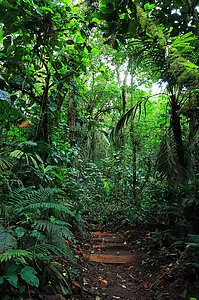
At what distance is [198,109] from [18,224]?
265cm

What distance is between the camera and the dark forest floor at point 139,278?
2.56 meters

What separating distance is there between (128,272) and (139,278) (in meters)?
0.28

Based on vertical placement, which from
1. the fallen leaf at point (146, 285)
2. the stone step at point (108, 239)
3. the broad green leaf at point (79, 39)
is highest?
the broad green leaf at point (79, 39)

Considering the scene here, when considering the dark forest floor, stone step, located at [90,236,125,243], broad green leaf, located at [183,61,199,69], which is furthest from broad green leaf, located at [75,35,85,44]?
stone step, located at [90,236,125,243]

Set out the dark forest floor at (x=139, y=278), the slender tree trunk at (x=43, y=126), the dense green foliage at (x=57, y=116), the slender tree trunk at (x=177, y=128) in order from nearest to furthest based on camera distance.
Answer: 1. the dense green foliage at (x=57, y=116)
2. the dark forest floor at (x=139, y=278)
3. the slender tree trunk at (x=177, y=128)
4. the slender tree trunk at (x=43, y=126)

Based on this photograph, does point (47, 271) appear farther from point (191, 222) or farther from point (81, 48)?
point (81, 48)

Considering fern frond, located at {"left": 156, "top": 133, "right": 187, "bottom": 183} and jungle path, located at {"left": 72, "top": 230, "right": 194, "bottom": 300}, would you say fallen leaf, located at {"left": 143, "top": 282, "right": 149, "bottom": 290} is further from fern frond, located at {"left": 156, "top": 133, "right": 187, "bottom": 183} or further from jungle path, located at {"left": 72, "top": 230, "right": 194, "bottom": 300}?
fern frond, located at {"left": 156, "top": 133, "right": 187, "bottom": 183}

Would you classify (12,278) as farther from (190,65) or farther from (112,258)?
(190,65)

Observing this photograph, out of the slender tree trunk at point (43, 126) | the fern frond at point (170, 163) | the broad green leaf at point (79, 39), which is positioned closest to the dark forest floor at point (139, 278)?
the fern frond at point (170, 163)

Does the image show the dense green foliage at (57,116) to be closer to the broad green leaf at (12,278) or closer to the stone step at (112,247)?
the broad green leaf at (12,278)

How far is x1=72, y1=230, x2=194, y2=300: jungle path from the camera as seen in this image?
2.66 m

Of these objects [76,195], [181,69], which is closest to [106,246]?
[76,195]

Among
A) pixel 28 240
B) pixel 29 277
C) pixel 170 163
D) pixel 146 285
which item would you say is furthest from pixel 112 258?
pixel 29 277

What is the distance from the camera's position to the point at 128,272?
354 centimetres
